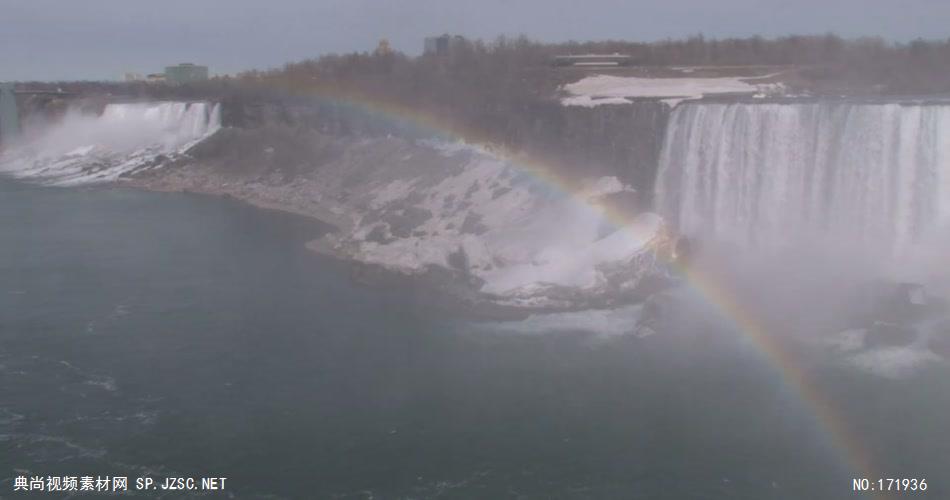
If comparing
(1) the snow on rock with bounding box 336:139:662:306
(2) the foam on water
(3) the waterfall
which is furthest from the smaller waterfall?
(2) the foam on water

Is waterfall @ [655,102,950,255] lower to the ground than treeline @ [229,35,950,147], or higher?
lower

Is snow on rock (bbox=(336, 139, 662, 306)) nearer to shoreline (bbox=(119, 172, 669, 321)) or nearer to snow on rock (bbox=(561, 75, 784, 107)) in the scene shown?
shoreline (bbox=(119, 172, 669, 321))

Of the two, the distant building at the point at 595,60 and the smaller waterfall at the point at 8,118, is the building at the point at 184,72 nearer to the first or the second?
the smaller waterfall at the point at 8,118

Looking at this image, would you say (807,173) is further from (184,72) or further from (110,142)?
(184,72)

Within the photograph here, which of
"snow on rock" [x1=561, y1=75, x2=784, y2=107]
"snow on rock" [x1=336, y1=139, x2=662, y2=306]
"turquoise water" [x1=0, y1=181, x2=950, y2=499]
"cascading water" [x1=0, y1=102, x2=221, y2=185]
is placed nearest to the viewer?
"turquoise water" [x1=0, y1=181, x2=950, y2=499]

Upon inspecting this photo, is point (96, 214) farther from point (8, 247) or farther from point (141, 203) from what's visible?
point (8, 247)
